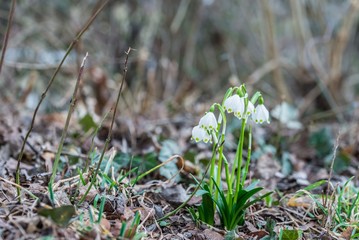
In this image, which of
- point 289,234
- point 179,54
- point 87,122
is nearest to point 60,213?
point 289,234

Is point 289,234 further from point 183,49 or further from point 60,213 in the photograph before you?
point 183,49

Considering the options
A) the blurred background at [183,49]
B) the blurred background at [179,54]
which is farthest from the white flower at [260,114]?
the blurred background at [183,49]

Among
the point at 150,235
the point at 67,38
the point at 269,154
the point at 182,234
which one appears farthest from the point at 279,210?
the point at 67,38

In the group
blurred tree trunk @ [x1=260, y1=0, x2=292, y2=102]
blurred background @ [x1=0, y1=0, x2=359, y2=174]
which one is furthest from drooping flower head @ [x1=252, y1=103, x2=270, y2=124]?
blurred tree trunk @ [x1=260, y1=0, x2=292, y2=102]

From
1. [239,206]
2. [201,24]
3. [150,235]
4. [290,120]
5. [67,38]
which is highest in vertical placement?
[201,24]

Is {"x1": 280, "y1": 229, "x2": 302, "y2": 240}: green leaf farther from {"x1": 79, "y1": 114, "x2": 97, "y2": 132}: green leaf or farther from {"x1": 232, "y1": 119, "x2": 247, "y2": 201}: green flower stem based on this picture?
{"x1": 79, "y1": 114, "x2": 97, "y2": 132}: green leaf

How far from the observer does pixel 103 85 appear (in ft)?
13.1

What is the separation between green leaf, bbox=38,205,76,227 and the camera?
1.30 m

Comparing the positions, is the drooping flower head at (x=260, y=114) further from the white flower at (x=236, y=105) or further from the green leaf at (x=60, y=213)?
the green leaf at (x=60, y=213)

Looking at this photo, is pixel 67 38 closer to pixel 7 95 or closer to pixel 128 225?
pixel 7 95

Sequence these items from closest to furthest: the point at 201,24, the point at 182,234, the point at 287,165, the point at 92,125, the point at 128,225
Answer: the point at 128,225, the point at 182,234, the point at 287,165, the point at 92,125, the point at 201,24

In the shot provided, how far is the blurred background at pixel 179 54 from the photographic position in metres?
4.13

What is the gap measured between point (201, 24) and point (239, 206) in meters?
4.65

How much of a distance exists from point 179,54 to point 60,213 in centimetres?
462
